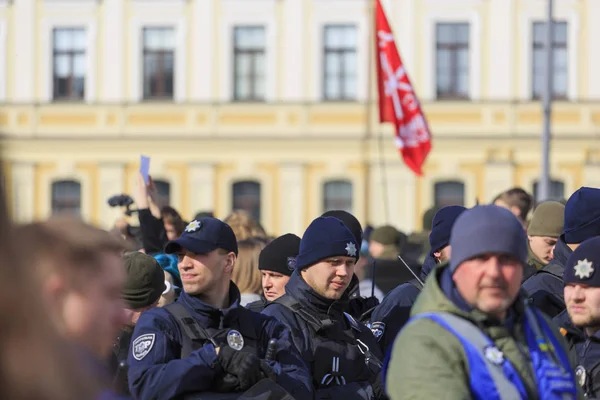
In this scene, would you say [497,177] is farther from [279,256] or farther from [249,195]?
[279,256]

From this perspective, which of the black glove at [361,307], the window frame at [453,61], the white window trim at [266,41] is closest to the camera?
the black glove at [361,307]

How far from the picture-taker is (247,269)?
816 centimetres

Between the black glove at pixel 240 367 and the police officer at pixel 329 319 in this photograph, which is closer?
the black glove at pixel 240 367

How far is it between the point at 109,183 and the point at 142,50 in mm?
3529

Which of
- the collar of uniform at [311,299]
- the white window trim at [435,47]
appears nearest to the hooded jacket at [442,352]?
the collar of uniform at [311,299]

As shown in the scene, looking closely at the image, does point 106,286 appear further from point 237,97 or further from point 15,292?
point 237,97

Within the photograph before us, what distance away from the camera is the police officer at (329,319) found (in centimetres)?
618

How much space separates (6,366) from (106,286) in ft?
1.72

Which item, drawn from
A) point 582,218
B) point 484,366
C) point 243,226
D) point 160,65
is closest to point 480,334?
point 484,366

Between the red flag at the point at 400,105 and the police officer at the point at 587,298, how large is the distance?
14.4 m

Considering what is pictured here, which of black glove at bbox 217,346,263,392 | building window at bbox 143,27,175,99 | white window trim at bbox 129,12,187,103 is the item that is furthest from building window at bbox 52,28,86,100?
black glove at bbox 217,346,263,392

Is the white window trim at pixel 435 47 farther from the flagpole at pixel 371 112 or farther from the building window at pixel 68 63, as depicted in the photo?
the building window at pixel 68 63

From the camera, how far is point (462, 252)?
416cm

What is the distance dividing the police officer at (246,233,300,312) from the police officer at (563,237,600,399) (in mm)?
2063
